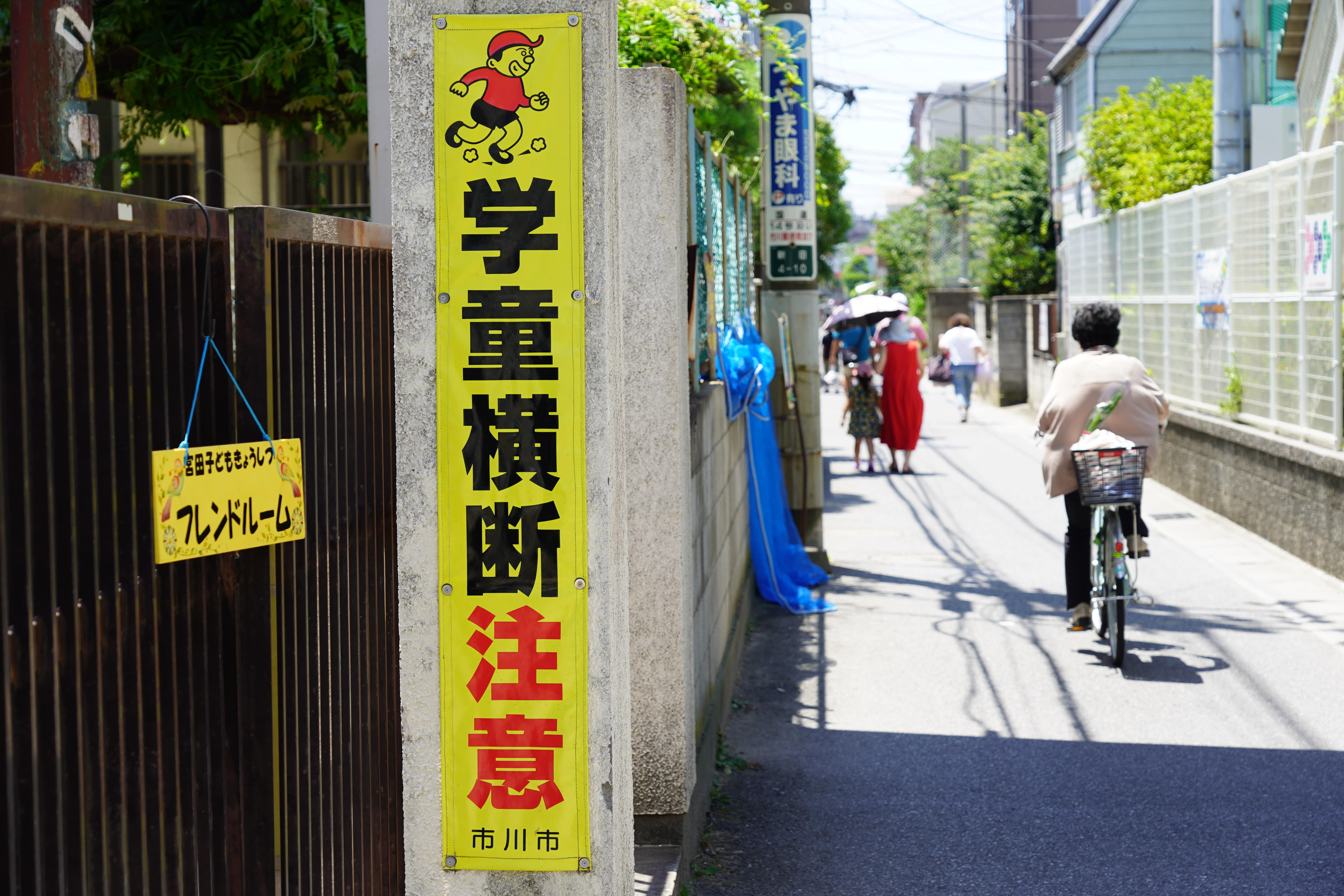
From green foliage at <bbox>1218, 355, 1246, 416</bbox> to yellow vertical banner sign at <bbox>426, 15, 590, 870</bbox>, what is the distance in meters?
10.1

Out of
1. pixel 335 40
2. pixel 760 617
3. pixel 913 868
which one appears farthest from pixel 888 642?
pixel 335 40

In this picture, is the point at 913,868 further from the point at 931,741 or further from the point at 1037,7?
the point at 1037,7

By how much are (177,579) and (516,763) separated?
1077 mm

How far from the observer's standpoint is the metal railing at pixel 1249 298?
9.73 m

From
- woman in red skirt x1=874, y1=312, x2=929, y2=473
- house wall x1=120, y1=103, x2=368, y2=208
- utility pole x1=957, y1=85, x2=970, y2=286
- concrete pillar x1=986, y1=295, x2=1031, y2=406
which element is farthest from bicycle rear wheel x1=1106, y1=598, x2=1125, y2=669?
utility pole x1=957, y1=85, x2=970, y2=286

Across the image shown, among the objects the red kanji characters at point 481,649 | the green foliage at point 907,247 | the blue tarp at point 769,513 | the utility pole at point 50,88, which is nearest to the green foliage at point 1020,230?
the green foliage at point 907,247

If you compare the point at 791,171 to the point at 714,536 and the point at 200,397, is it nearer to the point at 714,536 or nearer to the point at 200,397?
the point at 714,536

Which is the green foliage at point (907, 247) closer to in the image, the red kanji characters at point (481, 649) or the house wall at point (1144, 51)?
the house wall at point (1144, 51)

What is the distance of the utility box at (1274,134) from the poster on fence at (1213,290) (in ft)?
15.1

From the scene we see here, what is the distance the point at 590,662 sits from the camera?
3.20m

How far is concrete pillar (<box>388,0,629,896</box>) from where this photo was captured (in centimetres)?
313

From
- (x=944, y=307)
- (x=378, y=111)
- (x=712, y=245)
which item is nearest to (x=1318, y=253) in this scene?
(x=712, y=245)

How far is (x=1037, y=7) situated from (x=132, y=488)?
196ft

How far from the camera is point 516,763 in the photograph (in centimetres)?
322
